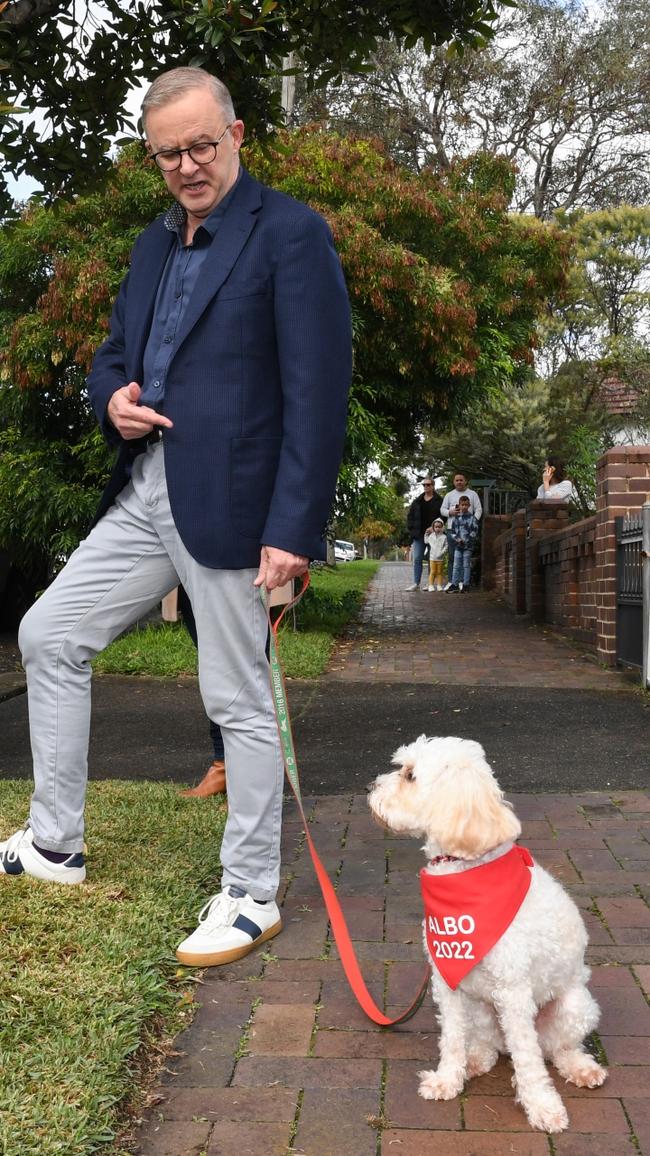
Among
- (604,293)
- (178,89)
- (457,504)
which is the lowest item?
(457,504)

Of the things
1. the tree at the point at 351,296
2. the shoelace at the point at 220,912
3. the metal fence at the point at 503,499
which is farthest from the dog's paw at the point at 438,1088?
the metal fence at the point at 503,499

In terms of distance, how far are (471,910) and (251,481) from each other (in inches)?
54.2

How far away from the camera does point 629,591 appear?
9.39 metres

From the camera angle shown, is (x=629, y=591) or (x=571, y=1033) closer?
(x=571, y=1033)

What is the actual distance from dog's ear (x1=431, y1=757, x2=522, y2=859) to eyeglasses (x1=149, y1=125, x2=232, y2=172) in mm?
1869

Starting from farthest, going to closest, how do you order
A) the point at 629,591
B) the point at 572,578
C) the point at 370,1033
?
the point at 572,578
the point at 629,591
the point at 370,1033

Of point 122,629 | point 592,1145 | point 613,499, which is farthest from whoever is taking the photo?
point 613,499

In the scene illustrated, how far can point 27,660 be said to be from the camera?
12.0 feet

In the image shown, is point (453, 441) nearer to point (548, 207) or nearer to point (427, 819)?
point (548, 207)

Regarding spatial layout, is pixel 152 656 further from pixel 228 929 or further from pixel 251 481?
pixel 251 481

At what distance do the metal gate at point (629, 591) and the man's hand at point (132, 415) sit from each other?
6174mm

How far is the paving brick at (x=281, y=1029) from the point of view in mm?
2928

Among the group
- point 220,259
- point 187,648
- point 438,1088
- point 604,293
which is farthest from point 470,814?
point 604,293

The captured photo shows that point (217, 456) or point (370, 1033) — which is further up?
point (217, 456)
